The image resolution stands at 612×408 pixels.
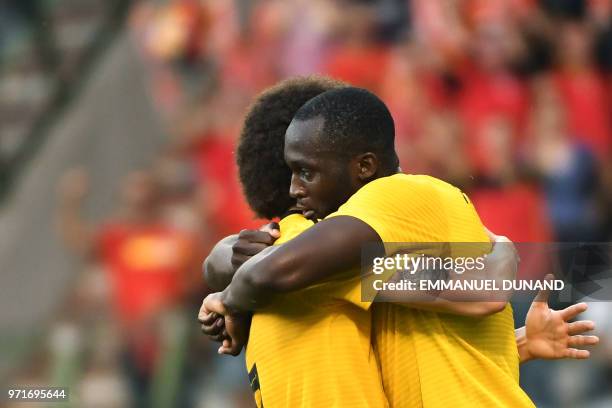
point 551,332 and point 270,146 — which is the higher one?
point 270,146

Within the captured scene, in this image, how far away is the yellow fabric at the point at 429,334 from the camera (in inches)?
110

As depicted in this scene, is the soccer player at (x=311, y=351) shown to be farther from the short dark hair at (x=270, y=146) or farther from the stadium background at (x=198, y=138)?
the stadium background at (x=198, y=138)

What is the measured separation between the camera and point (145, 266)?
7859mm

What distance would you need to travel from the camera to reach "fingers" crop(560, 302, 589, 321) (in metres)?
3.14

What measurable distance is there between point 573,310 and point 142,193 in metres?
5.36

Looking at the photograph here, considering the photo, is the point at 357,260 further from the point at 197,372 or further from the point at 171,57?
the point at 171,57

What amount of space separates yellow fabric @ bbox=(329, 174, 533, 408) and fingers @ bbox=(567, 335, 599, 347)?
1.12ft

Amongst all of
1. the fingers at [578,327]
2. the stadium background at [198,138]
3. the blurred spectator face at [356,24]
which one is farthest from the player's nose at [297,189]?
the blurred spectator face at [356,24]

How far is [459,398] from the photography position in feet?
9.23

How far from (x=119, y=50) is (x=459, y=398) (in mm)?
7386

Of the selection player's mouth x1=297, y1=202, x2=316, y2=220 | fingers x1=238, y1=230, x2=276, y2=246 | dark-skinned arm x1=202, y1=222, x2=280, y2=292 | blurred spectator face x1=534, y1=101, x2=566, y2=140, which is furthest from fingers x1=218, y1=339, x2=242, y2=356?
blurred spectator face x1=534, y1=101, x2=566, y2=140

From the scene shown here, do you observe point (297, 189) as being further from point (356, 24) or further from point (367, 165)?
point (356, 24)

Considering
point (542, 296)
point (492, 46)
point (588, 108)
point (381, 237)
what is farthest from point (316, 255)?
point (492, 46)

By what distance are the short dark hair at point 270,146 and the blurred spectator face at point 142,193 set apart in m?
4.92
